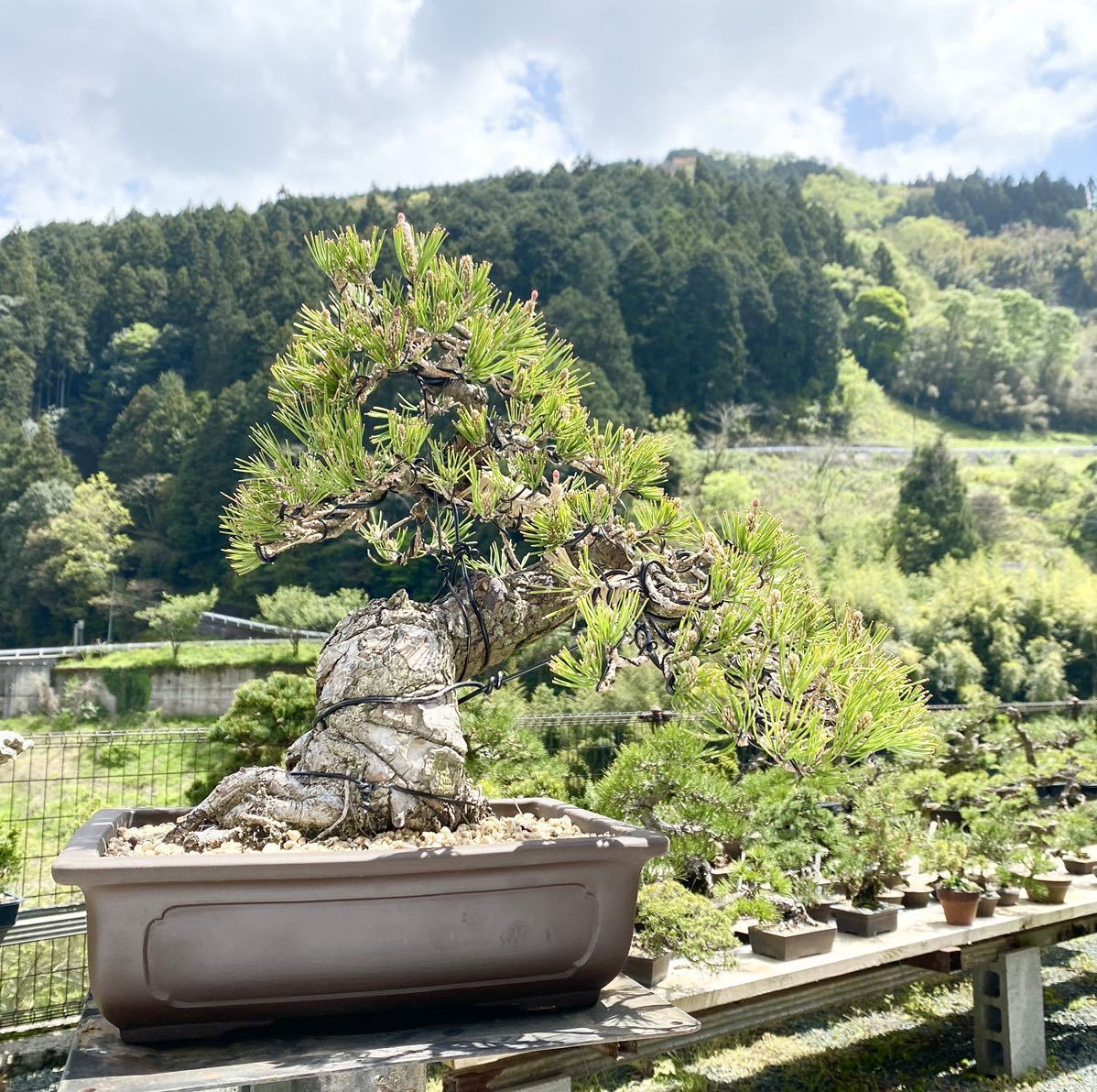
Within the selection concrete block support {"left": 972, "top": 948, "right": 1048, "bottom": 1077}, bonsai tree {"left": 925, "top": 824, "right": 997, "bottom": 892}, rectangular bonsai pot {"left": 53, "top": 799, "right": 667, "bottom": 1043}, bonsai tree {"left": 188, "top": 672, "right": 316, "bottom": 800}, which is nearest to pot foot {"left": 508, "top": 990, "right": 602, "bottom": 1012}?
rectangular bonsai pot {"left": 53, "top": 799, "right": 667, "bottom": 1043}

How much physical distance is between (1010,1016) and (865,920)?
74 centimetres

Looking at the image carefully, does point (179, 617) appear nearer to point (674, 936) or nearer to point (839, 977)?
point (839, 977)

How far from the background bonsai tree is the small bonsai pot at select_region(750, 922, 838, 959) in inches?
27.5

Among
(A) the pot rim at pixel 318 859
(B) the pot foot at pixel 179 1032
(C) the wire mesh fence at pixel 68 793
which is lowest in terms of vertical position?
(C) the wire mesh fence at pixel 68 793

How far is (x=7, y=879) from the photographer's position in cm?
261

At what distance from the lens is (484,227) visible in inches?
1293

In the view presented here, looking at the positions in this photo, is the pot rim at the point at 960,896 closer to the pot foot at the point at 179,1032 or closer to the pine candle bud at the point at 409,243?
the pot foot at the point at 179,1032

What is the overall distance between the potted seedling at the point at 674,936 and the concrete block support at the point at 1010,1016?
127cm

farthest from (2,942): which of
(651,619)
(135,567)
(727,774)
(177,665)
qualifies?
(135,567)

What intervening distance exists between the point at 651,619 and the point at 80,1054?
980 millimetres

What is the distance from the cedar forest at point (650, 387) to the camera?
59.4 ft

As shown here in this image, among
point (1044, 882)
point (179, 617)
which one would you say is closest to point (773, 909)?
point (1044, 882)

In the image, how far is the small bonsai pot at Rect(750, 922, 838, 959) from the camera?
2125mm

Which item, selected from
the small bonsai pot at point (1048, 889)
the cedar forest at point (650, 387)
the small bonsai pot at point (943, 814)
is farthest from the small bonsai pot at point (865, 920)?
the cedar forest at point (650, 387)
